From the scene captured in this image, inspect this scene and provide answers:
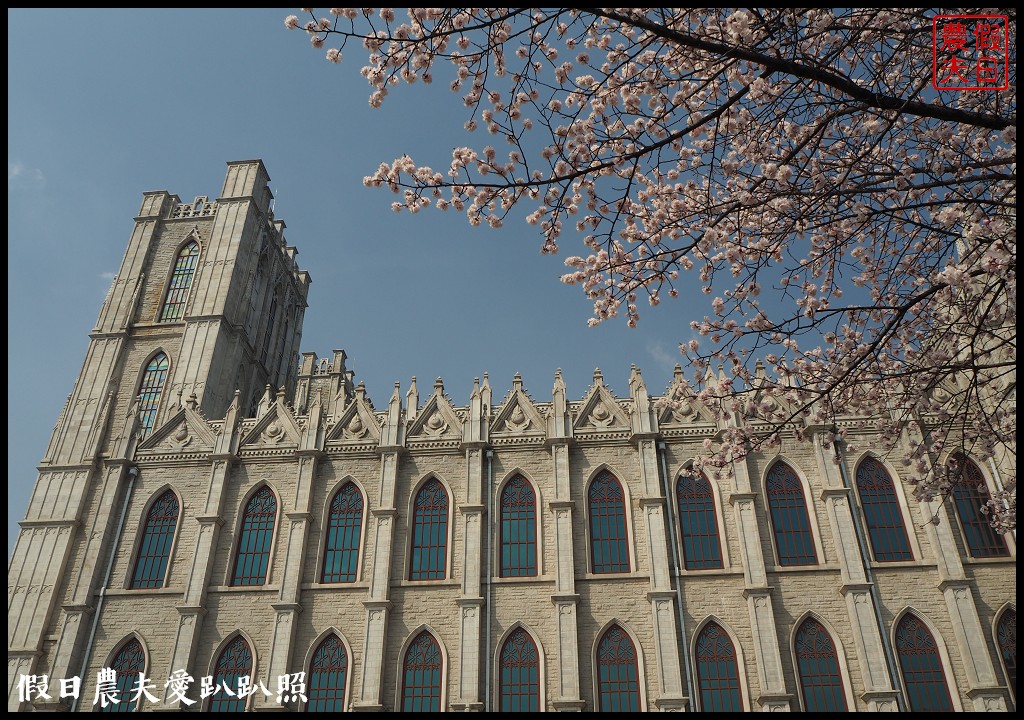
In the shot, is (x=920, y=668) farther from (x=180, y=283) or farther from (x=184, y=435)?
(x=180, y=283)

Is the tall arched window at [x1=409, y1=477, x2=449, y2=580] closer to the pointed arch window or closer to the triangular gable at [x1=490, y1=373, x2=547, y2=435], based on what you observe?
the triangular gable at [x1=490, y1=373, x2=547, y2=435]

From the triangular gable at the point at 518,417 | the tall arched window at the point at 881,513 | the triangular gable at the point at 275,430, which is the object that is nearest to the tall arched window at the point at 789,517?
the tall arched window at the point at 881,513

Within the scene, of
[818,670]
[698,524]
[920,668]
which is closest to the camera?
[920,668]

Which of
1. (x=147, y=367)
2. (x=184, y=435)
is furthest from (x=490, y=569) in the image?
(x=147, y=367)

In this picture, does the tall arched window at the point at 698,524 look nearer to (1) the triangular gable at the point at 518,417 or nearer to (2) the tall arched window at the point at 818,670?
(2) the tall arched window at the point at 818,670

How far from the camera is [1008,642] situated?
844 inches

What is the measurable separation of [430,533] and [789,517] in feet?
40.1

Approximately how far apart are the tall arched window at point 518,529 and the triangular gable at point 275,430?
8.50m

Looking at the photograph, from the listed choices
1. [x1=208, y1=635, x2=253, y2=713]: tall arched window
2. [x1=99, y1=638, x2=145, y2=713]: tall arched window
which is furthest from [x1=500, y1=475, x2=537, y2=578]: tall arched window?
[x1=99, y1=638, x2=145, y2=713]: tall arched window

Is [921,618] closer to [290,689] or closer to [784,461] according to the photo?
[784,461]

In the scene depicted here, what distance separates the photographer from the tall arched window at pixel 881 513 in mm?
23359

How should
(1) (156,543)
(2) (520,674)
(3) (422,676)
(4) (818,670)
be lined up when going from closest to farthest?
(4) (818,670), (2) (520,674), (3) (422,676), (1) (156,543)

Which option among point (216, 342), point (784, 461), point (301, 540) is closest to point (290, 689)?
point (301, 540)

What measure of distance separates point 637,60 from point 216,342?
26328mm
